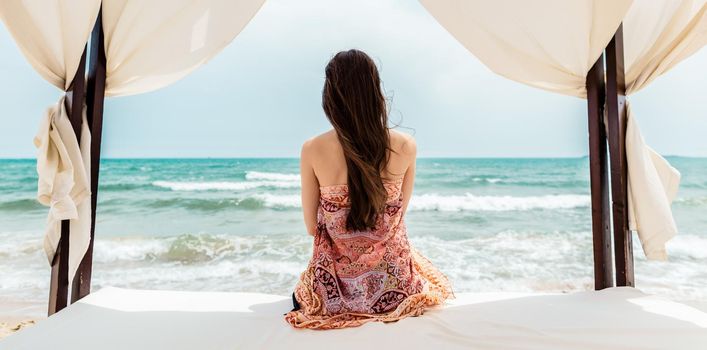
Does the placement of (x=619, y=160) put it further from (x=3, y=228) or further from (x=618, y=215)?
(x=3, y=228)

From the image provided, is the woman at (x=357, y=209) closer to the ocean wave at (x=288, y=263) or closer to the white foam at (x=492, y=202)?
the ocean wave at (x=288, y=263)

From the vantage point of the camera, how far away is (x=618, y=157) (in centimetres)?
195

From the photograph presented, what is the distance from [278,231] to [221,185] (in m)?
5.35

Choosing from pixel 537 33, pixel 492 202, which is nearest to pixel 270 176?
pixel 492 202

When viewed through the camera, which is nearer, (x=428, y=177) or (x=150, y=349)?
(x=150, y=349)

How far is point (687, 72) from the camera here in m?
12.6

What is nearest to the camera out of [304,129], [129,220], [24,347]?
[24,347]

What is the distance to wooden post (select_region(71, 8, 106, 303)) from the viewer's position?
196 centimetres

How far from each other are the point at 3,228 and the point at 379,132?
7.40 m

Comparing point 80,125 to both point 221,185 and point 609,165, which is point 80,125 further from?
point 221,185

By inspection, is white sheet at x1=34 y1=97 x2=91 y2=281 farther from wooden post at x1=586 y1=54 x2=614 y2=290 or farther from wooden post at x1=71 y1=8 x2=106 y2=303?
wooden post at x1=586 y1=54 x2=614 y2=290

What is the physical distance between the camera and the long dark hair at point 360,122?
150 cm

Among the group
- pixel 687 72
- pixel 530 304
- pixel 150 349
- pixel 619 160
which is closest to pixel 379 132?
Result: pixel 530 304

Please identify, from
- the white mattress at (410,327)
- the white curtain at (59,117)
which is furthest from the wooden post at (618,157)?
the white curtain at (59,117)
